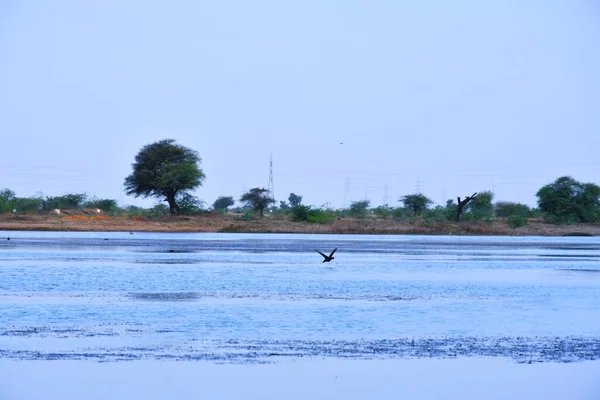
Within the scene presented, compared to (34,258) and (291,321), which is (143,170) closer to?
(34,258)

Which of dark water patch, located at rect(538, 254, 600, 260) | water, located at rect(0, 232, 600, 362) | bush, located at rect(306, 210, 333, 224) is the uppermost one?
bush, located at rect(306, 210, 333, 224)

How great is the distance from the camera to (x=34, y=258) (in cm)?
4700

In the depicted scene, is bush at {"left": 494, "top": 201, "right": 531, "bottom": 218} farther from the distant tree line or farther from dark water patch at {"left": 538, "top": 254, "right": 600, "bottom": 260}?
dark water patch at {"left": 538, "top": 254, "right": 600, "bottom": 260}

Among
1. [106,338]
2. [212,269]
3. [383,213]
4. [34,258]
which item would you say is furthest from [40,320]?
[383,213]

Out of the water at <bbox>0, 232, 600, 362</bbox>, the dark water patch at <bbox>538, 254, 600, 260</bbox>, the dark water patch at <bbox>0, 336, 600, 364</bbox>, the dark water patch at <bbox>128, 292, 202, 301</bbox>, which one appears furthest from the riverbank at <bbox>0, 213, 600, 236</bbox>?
the dark water patch at <bbox>0, 336, 600, 364</bbox>

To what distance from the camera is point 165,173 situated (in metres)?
103

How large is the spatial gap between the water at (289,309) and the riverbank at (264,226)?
48.7 meters

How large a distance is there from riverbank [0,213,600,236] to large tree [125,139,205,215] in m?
3.03

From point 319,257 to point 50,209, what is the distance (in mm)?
61995

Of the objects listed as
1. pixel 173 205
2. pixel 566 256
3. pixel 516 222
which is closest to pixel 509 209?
pixel 516 222

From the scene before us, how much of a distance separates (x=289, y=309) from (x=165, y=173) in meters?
77.7

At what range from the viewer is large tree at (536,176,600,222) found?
361 feet

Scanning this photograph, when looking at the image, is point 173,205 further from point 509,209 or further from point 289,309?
point 289,309

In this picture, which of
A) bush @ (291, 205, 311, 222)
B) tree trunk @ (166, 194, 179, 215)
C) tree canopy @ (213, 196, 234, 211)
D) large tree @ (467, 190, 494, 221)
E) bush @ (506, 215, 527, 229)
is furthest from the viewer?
tree canopy @ (213, 196, 234, 211)
